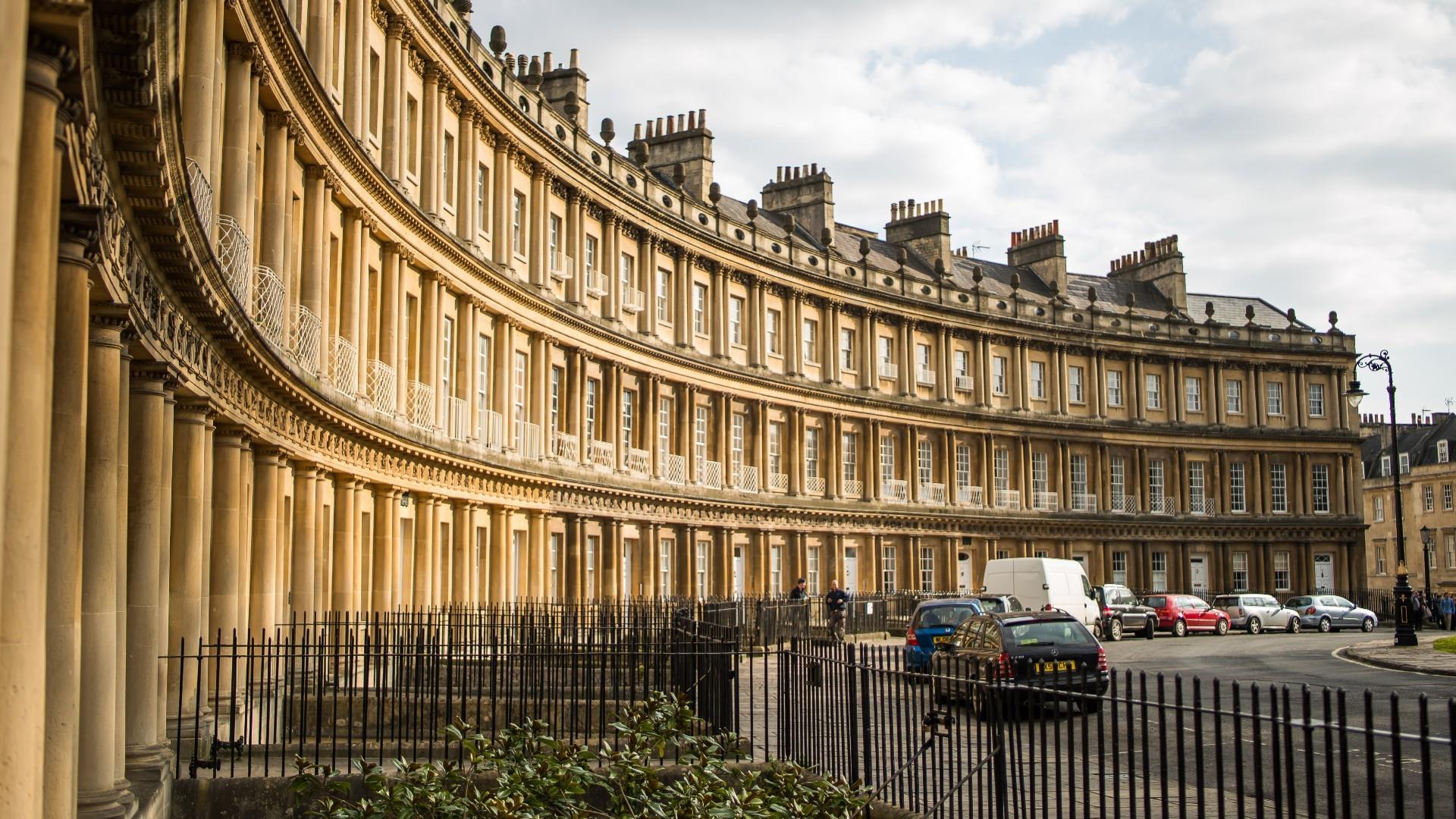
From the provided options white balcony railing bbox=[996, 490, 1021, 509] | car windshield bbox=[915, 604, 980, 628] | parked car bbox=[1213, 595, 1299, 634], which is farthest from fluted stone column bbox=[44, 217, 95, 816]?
white balcony railing bbox=[996, 490, 1021, 509]

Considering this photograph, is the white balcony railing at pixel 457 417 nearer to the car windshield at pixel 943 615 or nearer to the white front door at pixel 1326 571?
the car windshield at pixel 943 615

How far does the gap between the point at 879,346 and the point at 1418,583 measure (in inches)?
1799

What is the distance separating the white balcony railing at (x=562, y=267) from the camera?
36.4 meters

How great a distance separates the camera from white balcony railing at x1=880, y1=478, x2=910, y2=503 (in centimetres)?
5266

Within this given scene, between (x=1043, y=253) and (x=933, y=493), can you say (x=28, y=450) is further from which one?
(x=1043, y=253)

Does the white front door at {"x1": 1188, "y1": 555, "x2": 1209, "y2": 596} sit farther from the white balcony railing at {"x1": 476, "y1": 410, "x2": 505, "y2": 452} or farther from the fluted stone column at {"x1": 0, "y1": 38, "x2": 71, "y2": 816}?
the fluted stone column at {"x1": 0, "y1": 38, "x2": 71, "y2": 816}

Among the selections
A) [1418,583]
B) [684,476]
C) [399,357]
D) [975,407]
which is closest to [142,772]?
[399,357]

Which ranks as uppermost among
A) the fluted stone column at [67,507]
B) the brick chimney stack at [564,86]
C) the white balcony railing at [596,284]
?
the brick chimney stack at [564,86]

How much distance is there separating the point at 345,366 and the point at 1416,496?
7255 centimetres

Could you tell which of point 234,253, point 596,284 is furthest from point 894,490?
point 234,253

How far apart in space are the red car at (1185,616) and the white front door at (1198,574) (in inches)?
677

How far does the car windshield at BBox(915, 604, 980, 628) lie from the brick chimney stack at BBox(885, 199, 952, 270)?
31.7 meters

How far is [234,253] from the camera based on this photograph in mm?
16859

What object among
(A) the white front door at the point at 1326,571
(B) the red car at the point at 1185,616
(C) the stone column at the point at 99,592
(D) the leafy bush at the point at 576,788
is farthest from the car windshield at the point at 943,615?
(A) the white front door at the point at 1326,571
